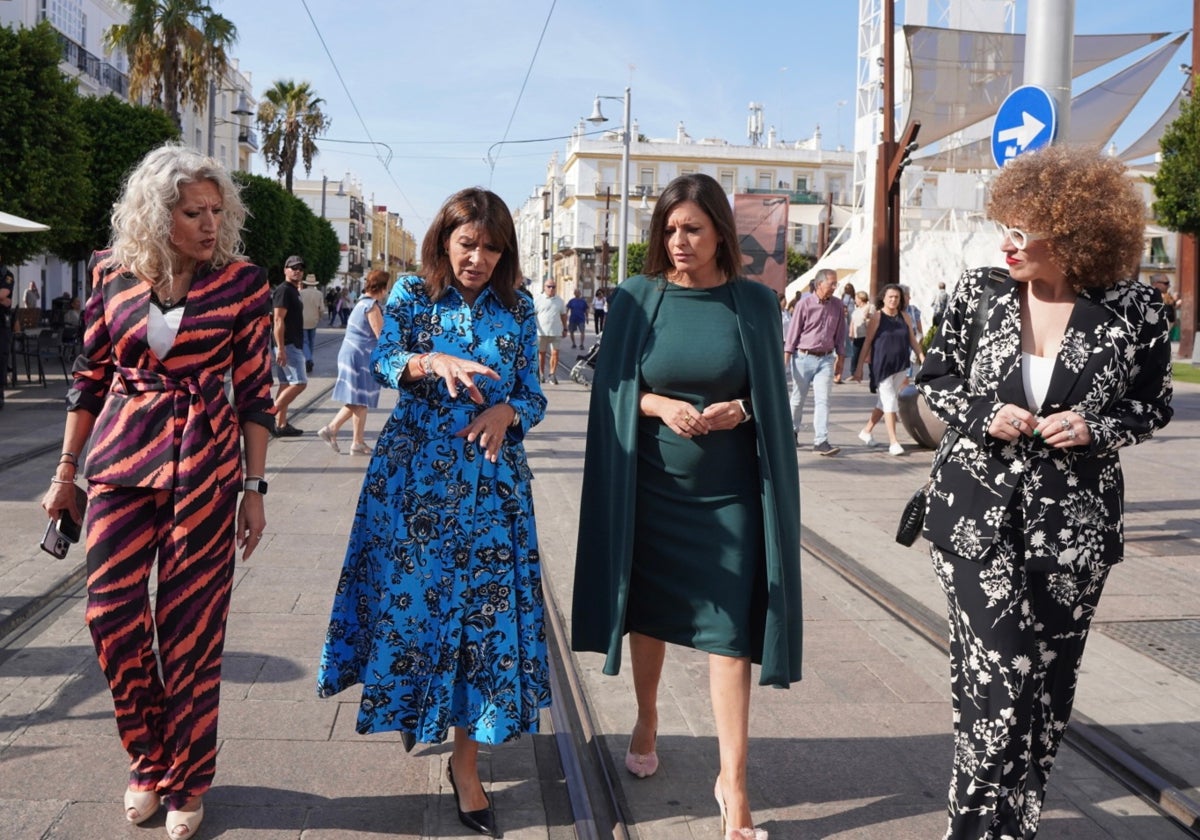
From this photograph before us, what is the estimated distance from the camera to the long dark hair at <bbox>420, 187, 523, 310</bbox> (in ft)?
11.7

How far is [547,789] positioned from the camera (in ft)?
12.7

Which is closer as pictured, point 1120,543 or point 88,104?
point 1120,543

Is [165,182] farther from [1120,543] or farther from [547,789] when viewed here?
[1120,543]

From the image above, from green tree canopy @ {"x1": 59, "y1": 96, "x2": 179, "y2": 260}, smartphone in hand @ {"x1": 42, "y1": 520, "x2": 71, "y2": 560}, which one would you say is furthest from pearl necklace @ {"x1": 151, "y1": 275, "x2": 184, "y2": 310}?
green tree canopy @ {"x1": 59, "y1": 96, "x2": 179, "y2": 260}

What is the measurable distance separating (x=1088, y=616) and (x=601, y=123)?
119 feet

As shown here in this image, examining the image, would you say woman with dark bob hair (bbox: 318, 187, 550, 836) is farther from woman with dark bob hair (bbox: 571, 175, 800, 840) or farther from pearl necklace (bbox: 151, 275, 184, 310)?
pearl necklace (bbox: 151, 275, 184, 310)


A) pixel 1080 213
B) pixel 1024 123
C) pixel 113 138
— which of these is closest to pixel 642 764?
pixel 1080 213

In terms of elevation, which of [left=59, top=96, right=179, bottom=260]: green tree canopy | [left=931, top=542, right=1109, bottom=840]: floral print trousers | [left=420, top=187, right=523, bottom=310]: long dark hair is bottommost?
[left=931, top=542, right=1109, bottom=840]: floral print trousers

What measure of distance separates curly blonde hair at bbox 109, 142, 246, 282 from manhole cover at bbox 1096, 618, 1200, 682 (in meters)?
4.41

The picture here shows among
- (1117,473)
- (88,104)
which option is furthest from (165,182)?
(88,104)

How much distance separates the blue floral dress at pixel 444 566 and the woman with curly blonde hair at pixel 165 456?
0.40 metres

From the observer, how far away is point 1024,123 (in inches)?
286

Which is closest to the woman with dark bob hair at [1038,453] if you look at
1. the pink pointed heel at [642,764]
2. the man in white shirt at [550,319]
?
the pink pointed heel at [642,764]

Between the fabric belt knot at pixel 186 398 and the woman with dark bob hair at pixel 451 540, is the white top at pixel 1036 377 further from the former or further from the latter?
the fabric belt knot at pixel 186 398
